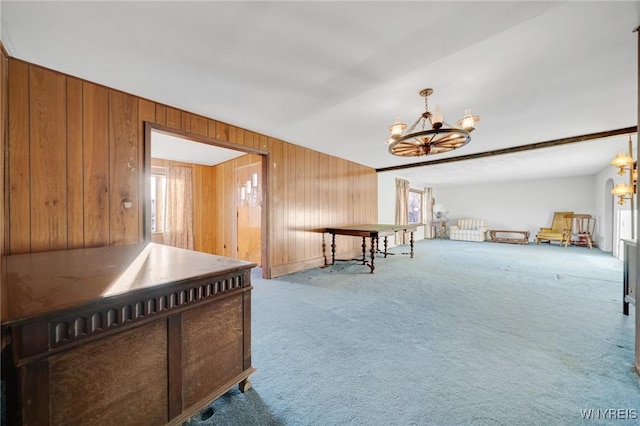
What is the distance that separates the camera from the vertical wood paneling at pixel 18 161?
1.81 m

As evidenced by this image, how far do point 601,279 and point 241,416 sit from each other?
5.25 metres

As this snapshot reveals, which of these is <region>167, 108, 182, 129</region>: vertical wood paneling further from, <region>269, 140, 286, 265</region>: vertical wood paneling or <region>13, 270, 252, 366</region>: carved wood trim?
<region>13, 270, 252, 366</region>: carved wood trim

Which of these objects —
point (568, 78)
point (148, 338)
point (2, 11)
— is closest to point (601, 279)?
point (568, 78)

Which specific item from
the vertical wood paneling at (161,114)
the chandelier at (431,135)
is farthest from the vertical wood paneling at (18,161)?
the chandelier at (431,135)

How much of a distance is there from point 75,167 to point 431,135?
10.9 ft

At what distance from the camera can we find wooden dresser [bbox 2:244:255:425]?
0.75m

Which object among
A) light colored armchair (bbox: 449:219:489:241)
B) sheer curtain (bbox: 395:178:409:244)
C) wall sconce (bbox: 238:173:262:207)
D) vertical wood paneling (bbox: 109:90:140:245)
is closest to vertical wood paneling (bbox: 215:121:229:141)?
vertical wood paneling (bbox: 109:90:140:245)

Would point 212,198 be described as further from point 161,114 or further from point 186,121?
point 161,114

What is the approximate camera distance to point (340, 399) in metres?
1.38

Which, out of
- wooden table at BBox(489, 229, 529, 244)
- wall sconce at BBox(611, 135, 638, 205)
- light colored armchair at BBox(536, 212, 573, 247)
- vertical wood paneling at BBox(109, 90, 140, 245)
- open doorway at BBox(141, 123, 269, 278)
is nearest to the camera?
vertical wood paneling at BBox(109, 90, 140, 245)

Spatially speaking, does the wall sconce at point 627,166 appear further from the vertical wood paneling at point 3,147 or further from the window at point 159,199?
the window at point 159,199

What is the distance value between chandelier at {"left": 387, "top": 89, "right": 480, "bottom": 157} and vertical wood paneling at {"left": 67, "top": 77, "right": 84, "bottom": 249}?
2.96 meters

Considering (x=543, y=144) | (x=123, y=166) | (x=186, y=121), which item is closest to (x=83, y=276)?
(x=123, y=166)

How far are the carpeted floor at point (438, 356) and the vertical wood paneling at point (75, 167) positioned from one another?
173cm
